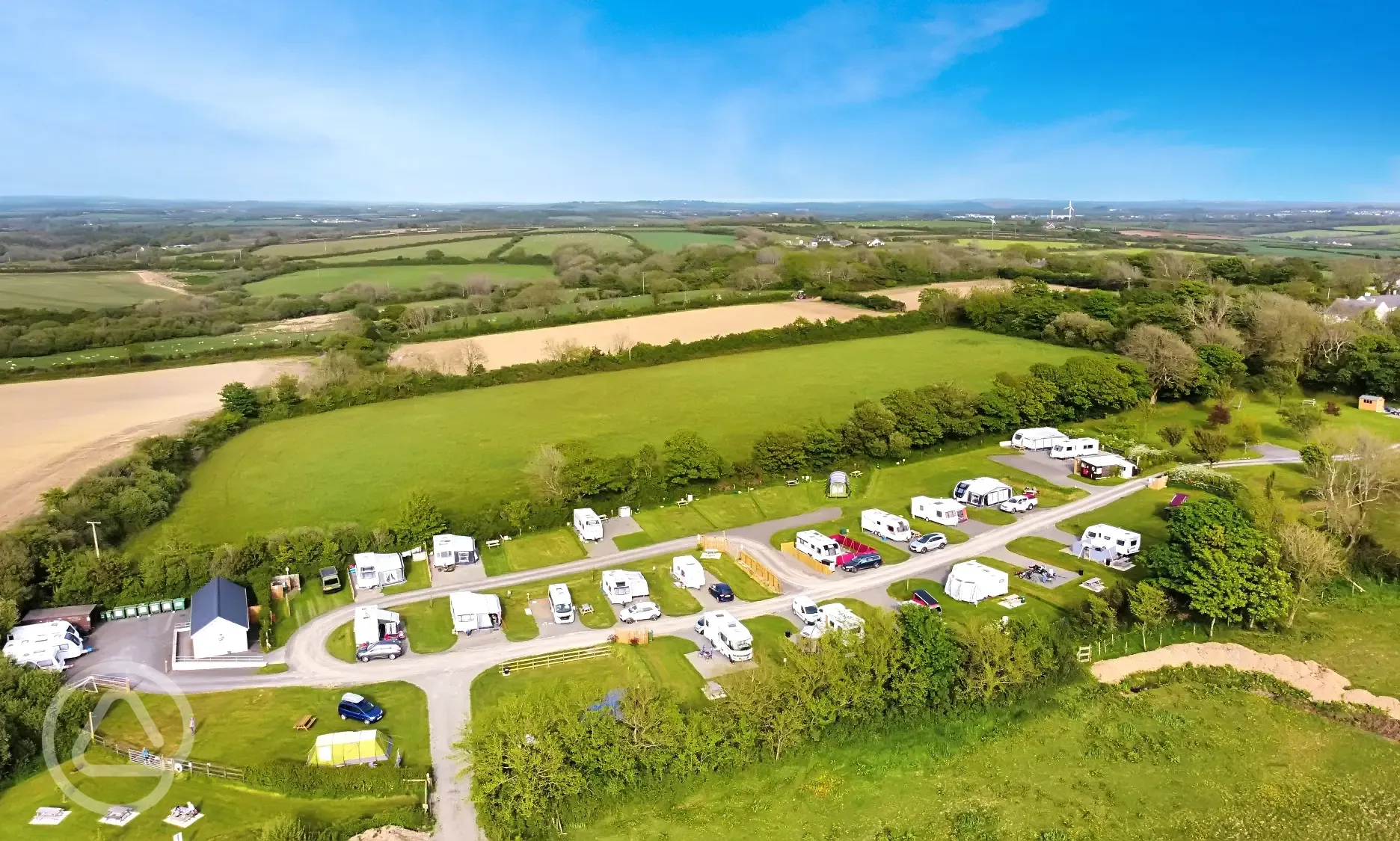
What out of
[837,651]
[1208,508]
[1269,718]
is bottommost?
[1269,718]

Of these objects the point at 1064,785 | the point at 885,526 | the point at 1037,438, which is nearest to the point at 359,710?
the point at 1064,785

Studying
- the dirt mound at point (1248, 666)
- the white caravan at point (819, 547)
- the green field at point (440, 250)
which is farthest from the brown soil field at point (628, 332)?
the green field at point (440, 250)

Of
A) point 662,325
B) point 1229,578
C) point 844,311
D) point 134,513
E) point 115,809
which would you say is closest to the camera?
point 115,809

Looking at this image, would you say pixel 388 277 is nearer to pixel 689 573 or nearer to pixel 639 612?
pixel 689 573

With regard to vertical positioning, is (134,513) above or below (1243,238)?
below

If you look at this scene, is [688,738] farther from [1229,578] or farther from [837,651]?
[1229,578]

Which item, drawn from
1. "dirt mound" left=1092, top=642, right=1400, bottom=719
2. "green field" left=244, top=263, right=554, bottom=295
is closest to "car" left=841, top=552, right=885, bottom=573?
"dirt mound" left=1092, top=642, right=1400, bottom=719

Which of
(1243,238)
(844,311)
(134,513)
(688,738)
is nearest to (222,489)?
(134,513)
